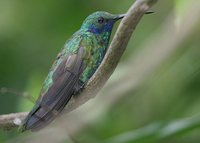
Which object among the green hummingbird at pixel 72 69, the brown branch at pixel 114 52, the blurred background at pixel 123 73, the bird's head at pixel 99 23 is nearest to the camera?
the blurred background at pixel 123 73

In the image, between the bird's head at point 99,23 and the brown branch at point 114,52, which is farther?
the bird's head at point 99,23

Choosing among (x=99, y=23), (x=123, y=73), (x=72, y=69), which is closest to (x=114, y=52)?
(x=123, y=73)

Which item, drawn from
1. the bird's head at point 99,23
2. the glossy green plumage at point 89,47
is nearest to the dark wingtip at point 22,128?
the glossy green plumage at point 89,47

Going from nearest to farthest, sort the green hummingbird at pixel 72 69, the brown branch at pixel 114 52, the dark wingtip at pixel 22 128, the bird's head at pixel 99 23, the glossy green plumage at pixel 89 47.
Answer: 1. the brown branch at pixel 114 52
2. the dark wingtip at pixel 22 128
3. the green hummingbird at pixel 72 69
4. the glossy green plumage at pixel 89 47
5. the bird's head at pixel 99 23

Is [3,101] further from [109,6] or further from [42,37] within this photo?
[109,6]

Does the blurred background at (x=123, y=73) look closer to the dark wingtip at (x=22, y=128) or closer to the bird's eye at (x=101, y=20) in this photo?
the dark wingtip at (x=22, y=128)

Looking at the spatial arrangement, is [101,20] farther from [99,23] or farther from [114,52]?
[114,52]
